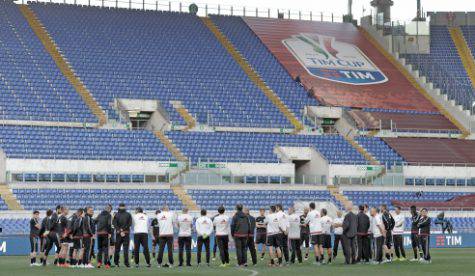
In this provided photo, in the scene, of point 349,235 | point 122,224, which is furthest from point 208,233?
point 349,235

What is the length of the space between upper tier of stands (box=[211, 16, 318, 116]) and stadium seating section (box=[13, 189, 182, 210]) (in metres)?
15.3

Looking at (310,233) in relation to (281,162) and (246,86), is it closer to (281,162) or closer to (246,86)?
(281,162)

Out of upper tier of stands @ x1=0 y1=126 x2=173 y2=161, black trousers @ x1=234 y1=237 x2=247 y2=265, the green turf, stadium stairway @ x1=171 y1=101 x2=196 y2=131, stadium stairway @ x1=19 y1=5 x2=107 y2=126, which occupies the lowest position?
the green turf

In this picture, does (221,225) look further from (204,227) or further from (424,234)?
(424,234)

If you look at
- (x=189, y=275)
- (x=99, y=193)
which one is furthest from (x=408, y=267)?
(x=99, y=193)

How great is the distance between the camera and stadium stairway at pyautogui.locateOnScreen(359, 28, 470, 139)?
7762 cm

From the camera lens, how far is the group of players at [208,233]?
3619 cm

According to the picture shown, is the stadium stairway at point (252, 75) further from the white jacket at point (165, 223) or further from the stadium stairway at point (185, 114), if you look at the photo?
the white jacket at point (165, 223)

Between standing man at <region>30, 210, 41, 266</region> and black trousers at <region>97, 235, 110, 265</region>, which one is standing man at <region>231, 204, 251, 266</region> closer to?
black trousers at <region>97, 235, 110, 265</region>

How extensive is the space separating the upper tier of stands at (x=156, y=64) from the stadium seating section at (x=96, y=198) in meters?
8.36

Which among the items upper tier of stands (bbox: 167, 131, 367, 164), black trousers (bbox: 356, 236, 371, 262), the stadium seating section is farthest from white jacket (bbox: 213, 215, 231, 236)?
upper tier of stands (bbox: 167, 131, 367, 164)

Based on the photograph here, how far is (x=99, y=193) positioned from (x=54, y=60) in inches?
539

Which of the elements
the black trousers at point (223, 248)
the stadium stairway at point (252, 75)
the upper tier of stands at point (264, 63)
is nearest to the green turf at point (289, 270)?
the black trousers at point (223, 248)

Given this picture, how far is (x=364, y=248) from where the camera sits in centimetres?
3800
